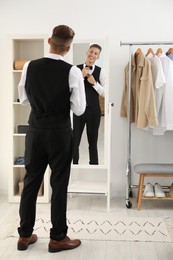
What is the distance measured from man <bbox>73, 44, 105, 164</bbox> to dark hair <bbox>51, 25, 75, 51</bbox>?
112 centimetres

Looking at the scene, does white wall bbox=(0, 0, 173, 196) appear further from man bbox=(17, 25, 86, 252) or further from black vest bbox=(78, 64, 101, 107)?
man bbox=(17, 25, 86, 252)

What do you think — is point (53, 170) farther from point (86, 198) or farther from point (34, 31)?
point (34, 31)

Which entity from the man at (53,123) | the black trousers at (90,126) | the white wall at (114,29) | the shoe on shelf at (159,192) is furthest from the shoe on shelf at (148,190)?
the man at (53,123)

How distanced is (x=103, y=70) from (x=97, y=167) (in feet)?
3.21

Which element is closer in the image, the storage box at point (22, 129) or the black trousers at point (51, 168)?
the black trousers at point (51, 168)

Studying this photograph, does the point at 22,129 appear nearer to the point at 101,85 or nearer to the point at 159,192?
the point at 101,85

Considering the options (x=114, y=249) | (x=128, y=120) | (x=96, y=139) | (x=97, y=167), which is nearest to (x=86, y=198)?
(x=97, y=167)

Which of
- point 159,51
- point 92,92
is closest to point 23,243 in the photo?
point 92,92

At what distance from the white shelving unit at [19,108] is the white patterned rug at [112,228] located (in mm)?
580

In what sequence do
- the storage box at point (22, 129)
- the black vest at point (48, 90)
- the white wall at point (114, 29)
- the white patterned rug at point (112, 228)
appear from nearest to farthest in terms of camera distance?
1. the black vest at point (48, 90)
2. the white patterned rug at point (112, 228)
3. the storage box at point (22, 129)
4. the white wall at point (114, 29)

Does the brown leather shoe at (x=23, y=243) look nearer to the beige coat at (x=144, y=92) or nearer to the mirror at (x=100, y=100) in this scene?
the mirror at (x=100, y=100)

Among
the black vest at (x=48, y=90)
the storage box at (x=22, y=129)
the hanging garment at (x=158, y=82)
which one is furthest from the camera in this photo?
the storage box at (x=22, y=129)

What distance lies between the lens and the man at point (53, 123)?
93.8 inches

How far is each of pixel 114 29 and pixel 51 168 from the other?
1973 millimetres
